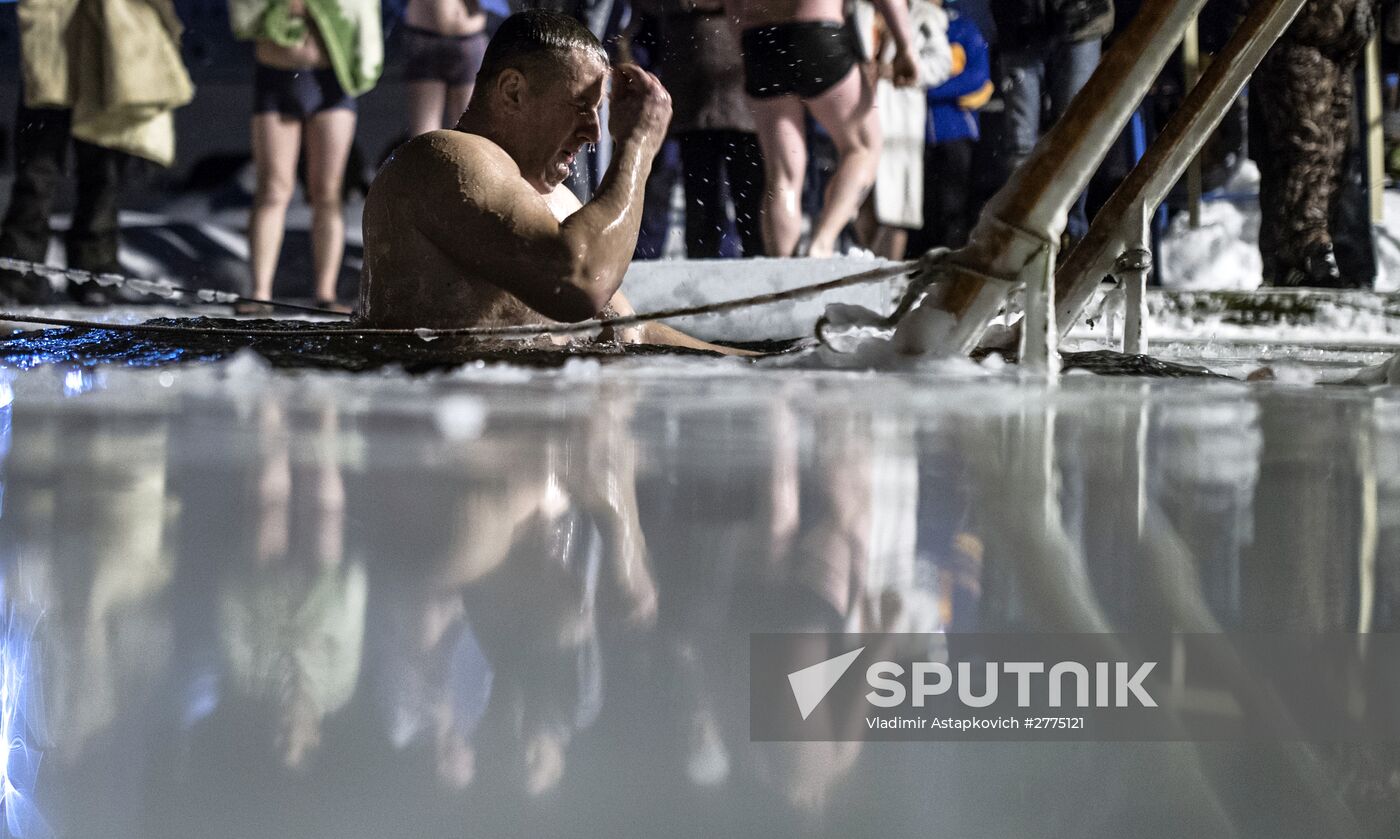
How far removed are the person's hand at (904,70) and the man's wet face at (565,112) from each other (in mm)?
2072

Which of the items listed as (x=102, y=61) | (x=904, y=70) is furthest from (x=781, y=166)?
(x=102, y=61)

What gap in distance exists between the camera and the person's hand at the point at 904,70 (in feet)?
14.5

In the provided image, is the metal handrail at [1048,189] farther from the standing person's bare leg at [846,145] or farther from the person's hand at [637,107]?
the standing person's bare leg at [846,145]

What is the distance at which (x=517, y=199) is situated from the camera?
231cm

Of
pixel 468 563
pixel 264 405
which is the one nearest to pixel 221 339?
pixel 264 405

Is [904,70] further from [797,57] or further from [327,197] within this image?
[327,197]

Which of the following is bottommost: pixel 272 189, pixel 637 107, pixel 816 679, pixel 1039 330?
pixel 816 679

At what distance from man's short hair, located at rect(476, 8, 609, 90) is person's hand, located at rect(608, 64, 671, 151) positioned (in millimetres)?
173

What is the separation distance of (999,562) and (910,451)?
0.39m

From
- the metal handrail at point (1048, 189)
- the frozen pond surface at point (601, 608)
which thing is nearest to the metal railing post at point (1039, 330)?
the metal handrail at point (1048, 189)

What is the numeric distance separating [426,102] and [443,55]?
7.1 inches

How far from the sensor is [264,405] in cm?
142

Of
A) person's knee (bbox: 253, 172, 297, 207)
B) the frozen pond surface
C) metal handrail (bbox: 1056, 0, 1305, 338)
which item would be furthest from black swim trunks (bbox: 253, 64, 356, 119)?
the frozen pond surface

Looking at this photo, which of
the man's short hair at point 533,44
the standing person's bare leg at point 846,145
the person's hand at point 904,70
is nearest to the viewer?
the man's short hair at point 533,44
